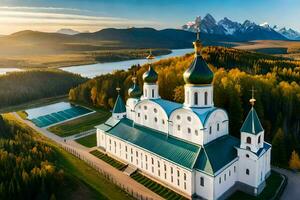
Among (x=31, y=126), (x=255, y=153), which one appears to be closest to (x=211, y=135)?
(x=255, y=153)

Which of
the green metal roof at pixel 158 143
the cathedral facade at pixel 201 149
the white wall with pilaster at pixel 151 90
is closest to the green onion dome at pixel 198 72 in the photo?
the cathedral facade at pixel 201 149

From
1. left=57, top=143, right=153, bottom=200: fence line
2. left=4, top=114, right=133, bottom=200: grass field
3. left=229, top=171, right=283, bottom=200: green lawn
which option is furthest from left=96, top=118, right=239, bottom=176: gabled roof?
left=4, top=114, right=133, bottom=200: grass field

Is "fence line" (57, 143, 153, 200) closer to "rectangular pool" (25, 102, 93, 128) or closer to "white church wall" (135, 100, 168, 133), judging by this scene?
"white church wall" (135, 100, 168, 133)

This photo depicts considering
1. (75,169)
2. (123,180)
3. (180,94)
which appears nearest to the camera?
(123,180)

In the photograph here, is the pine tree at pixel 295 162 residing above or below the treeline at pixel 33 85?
below

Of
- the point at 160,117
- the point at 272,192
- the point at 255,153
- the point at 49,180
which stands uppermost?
the point at 160,117

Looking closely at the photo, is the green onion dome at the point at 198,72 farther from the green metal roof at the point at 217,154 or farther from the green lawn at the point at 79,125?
the green lawn at the point at 79,125

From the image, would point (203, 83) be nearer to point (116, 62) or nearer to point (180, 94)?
point (180, 94)
